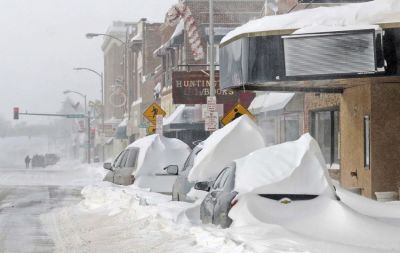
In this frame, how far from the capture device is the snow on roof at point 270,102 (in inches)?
1248

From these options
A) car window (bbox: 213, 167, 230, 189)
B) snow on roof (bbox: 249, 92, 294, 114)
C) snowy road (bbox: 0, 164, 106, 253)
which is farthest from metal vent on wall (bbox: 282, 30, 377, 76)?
snow on roof (bbox: 249, 92, 294, 114)

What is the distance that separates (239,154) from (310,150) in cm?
731

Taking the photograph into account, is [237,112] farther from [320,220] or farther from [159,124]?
[320,220]

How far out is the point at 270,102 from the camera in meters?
34.1

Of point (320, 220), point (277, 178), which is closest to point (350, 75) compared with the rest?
point (277, 178)

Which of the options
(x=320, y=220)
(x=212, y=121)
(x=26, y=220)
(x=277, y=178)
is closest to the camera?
(x=320, y=220)

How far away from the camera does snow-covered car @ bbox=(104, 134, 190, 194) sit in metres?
24.5

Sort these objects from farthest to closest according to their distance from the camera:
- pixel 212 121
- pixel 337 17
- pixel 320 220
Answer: pixel 212 121, pixel 337 17, pixel 320 220

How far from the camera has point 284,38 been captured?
1847 centimetres

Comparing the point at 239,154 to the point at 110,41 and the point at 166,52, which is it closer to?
the point at 166,52

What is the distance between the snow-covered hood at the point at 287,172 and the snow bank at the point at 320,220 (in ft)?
0.51

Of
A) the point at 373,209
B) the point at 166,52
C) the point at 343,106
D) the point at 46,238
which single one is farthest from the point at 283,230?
the point at 166,52

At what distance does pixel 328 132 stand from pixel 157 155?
→ 6416 millimetres

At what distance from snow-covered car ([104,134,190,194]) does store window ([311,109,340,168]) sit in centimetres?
498
